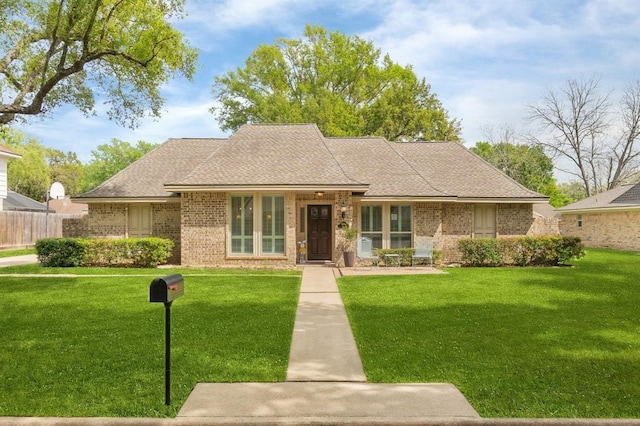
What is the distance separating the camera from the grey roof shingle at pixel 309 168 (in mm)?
15062

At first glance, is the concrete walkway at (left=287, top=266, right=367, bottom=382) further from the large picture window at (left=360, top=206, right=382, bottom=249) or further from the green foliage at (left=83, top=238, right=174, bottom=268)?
the green foliage at (left=83, top=238, right=174, bottom=268)

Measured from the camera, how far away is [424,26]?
12.5 metres

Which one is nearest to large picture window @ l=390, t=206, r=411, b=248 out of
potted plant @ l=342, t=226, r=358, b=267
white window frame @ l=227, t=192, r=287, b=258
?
potted plant @ l=342, t=226, r=358, b=267

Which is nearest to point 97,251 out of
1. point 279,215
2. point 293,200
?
point 279,215

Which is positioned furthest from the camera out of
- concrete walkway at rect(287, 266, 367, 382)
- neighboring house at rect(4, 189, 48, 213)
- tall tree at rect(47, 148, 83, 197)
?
tall tree at rect(47, 148, 83, 197)

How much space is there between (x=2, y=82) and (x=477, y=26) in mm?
16204

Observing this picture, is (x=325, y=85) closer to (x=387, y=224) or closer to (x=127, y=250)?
(x=387, y=224)

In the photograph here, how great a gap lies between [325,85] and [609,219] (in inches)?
977

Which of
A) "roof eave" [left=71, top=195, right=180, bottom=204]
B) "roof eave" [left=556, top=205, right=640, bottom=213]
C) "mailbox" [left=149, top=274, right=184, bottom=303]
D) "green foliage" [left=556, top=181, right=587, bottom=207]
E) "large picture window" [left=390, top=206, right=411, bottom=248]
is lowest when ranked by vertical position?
"mailbox" [left=149, top=274, right=184, bottom=303]

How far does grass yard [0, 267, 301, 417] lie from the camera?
4117 mm

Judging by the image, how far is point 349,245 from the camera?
15.1 meters

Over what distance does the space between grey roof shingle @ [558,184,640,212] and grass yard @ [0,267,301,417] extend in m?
22.6

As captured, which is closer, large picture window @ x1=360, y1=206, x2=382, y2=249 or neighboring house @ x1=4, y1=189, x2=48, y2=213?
large picture window @ x1=360, y1=206, x2=382, y2=249

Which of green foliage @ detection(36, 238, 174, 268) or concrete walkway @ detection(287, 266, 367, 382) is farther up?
green foliage @ detection(36, 238, 174, 268)
